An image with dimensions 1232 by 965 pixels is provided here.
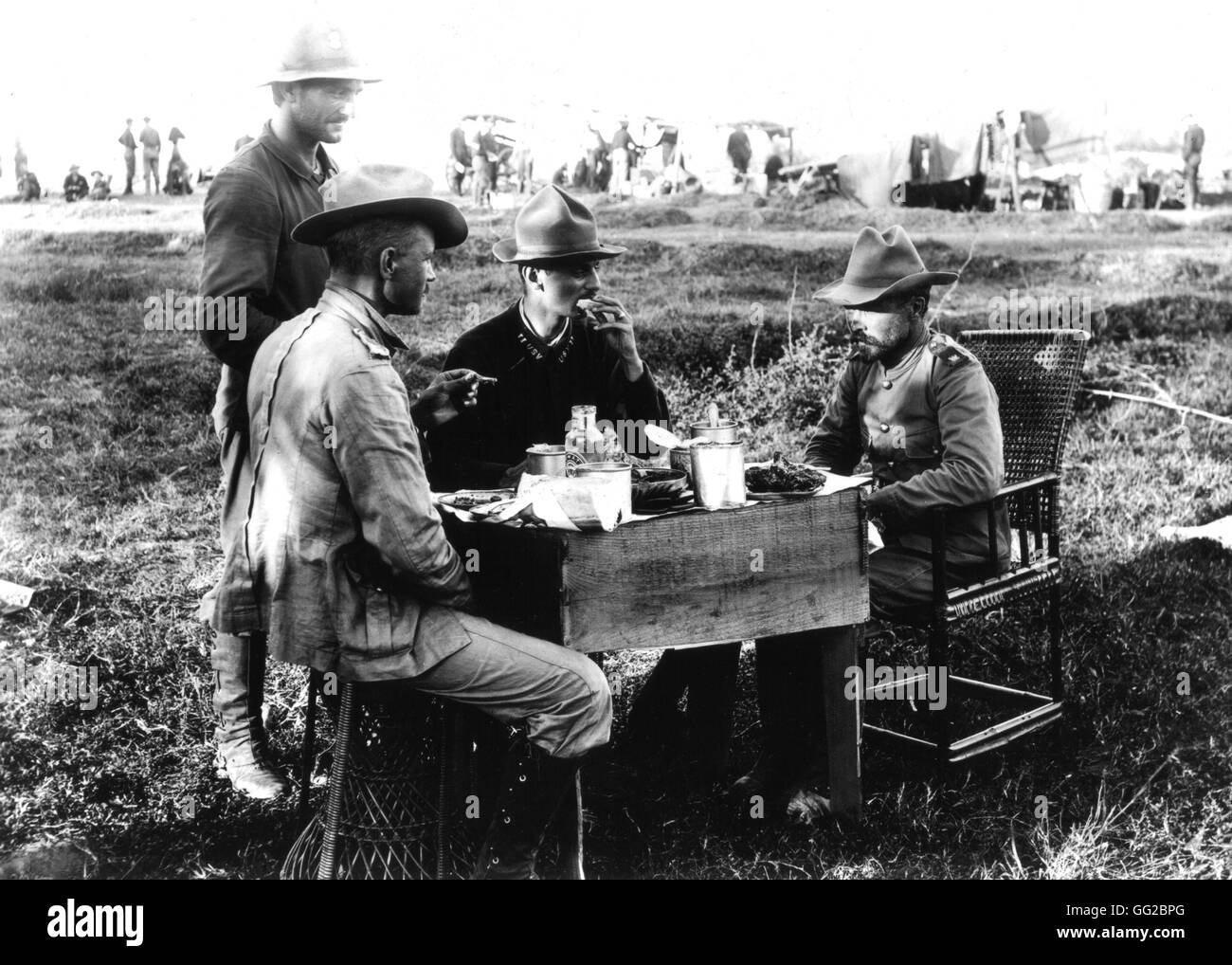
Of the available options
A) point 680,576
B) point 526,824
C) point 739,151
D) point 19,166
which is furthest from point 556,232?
point 739,151

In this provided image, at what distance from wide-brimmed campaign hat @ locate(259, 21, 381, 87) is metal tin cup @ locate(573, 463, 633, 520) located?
152 cm

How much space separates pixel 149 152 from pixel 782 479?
387 centimetres

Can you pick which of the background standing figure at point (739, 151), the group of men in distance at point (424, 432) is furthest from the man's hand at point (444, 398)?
the background standing figure at point (739, 151)

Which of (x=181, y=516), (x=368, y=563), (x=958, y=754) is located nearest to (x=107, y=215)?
(x=181, y=516)

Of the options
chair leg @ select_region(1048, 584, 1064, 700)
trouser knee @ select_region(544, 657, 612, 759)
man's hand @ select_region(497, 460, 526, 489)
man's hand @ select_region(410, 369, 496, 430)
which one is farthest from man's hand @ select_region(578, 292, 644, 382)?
chair leg @ select_region(1048, 584, 1064, 700)

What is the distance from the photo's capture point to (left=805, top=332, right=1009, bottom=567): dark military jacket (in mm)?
3697

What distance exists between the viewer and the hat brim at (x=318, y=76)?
11.5 feet

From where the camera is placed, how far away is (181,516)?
5699 mm

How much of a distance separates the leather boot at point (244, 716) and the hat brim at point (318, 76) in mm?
1709

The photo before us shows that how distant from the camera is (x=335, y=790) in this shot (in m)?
3.04

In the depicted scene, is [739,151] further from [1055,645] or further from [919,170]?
[1055,645]

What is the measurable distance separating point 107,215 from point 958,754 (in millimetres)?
4655

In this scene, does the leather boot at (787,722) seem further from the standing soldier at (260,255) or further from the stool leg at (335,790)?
the standing soldier at (260,255)
